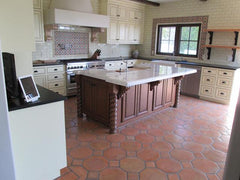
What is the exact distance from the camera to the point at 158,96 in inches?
171

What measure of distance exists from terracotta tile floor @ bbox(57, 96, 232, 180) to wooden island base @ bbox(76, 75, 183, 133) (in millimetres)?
173

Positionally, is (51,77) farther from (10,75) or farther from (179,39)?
(179,39)

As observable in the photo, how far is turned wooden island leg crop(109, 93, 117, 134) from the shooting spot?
10.9ft

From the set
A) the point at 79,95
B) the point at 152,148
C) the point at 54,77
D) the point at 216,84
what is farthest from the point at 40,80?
the point at 216,84

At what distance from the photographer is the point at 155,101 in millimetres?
4270

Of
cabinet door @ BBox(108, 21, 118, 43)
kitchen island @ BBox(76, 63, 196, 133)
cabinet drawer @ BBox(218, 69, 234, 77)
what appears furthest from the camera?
cabinet door @ BBox(108, 21, 118, 43)

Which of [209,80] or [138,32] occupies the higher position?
[138,32]

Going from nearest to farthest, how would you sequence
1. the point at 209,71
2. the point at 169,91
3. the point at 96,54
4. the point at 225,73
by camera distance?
the point at 169,91 < the point at 225,73 < the point at 209,71 < the point at 96,54

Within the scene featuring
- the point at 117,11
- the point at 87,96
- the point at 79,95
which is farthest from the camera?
the point at 117,11

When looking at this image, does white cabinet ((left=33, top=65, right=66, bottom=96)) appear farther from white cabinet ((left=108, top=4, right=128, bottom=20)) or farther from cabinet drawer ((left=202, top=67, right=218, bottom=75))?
cabinet drawer ((left=202, top=67, right=218, bottom=75))

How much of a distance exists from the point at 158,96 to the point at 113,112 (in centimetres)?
135

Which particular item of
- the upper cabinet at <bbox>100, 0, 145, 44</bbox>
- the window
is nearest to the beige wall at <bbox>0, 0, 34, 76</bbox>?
the upper cabinet at <bbox>100, 0, 145, 44</bbox>

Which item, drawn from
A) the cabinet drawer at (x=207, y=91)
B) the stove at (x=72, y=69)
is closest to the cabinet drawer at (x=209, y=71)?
the cabinet drawer at (x=207, y=91)

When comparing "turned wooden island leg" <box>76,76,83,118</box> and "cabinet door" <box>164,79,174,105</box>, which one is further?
"cabinet door" <box>164,79,174,105</box>
